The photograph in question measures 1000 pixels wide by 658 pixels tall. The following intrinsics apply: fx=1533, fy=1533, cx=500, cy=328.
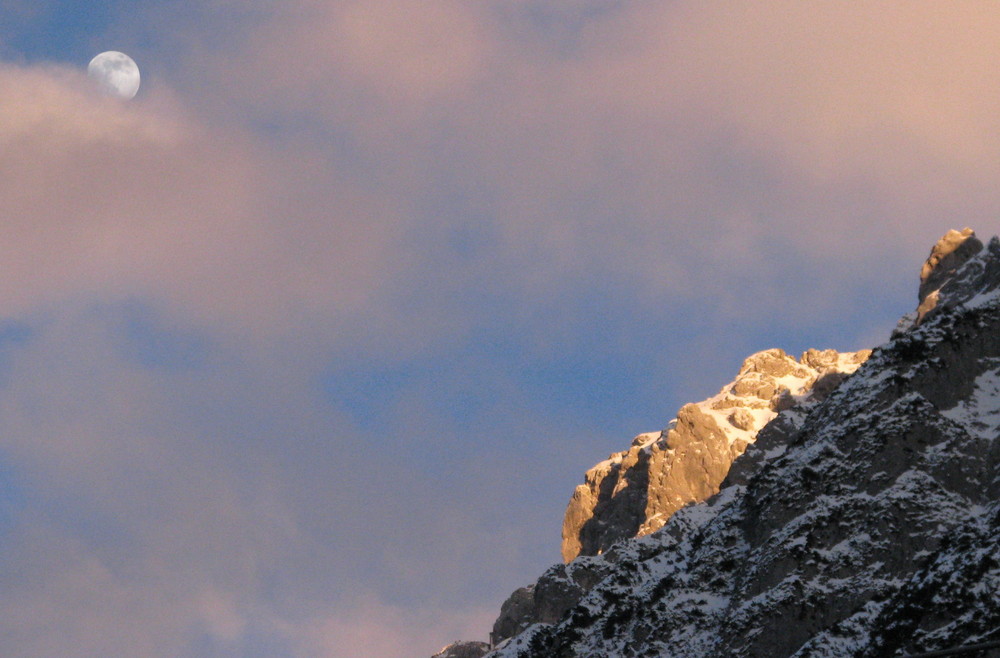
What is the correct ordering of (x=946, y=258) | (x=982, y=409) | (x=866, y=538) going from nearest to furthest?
(x=866, y=538) < (x=982, y=409) < (x=946, y=258)

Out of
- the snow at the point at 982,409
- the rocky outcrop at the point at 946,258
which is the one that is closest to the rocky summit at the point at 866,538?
the snow at the point at 982,409

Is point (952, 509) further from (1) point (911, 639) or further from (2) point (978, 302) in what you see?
(2) point (978, 302)

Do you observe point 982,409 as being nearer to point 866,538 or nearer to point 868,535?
point 868,535

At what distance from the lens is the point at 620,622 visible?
500 ft

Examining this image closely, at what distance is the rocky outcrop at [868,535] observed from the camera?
10119 cm

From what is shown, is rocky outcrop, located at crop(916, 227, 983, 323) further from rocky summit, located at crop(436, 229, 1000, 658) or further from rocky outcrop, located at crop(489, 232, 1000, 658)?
rocky outcrop, located at crop(489, 232, 1000, 658)

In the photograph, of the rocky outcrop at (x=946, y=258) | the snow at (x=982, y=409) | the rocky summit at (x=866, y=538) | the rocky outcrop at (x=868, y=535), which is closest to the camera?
the rocky outcrop at (x=868, y=535)

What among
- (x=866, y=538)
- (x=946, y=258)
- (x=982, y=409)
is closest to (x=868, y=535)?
(x=866, y=538)

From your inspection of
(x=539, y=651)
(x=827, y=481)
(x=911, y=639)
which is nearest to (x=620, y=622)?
(x=539, y=651)

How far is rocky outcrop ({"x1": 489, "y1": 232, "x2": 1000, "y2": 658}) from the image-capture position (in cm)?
10119

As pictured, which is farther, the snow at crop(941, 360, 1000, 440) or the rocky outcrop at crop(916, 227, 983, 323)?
the rocky outcrop at crop(916, 227, 983, 323)

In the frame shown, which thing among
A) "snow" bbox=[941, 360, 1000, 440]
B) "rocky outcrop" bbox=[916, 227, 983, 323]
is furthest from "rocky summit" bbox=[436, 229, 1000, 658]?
"rocky outcrop" bbox=[916, 227, 983, 323]

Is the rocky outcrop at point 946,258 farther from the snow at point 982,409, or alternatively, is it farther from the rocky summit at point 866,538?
the snow at point 982,409

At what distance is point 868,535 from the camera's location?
118 metres
